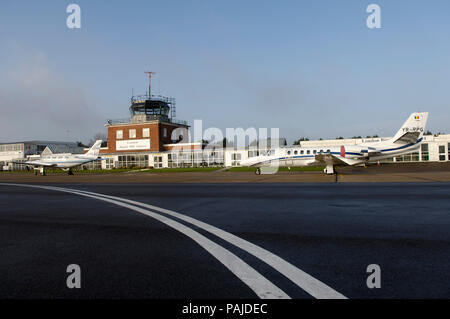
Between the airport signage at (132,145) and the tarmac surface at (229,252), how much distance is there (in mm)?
56236

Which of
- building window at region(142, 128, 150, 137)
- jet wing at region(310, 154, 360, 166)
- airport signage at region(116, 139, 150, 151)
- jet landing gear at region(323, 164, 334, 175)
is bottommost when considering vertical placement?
jet landing gear at region(323, 164, 334, 175)

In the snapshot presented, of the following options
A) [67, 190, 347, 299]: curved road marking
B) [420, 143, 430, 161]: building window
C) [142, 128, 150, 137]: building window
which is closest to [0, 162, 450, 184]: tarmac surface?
[67, 190, 347, 299]: curved road marking

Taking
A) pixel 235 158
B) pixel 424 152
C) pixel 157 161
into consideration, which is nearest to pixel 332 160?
pixel 235 158

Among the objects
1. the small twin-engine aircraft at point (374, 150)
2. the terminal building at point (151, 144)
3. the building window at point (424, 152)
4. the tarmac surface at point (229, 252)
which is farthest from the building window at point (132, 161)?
the tarmac surface at point (229, 252)

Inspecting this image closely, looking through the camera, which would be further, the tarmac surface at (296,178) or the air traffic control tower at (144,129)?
the air traffic control tower at (144,129)

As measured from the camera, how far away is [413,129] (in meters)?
28.9

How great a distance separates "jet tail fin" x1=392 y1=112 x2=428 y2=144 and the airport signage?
4738 centimetres

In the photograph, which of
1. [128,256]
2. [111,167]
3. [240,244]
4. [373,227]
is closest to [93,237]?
[128,256]

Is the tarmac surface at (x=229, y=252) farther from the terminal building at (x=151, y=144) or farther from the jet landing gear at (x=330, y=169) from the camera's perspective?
the terminal building at (x=151, y=144)

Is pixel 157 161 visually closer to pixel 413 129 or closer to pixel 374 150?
pixel 374 150

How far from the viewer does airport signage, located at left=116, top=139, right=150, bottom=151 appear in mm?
63909

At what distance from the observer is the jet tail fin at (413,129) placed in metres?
28.7

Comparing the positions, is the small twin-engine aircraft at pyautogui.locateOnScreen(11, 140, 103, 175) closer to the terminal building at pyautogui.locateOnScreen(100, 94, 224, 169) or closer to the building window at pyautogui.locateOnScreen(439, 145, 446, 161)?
the terminal building at pyautogui.locateOnScreen(100, 94, 224, 169)
